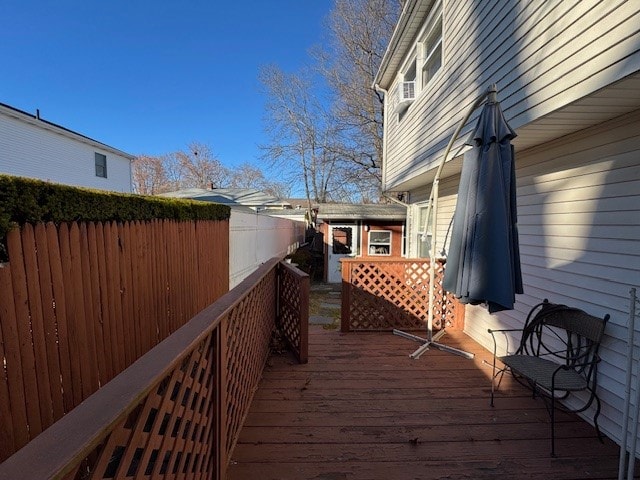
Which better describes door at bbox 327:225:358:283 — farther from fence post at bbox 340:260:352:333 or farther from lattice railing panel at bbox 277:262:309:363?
lattice railing panel at bbox 277:262:309:363

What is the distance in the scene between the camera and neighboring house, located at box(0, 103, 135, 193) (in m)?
10.9

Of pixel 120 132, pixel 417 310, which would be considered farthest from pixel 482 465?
pixel 120 132

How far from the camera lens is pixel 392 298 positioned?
15.2ft

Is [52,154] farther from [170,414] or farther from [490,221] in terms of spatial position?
[490,221]

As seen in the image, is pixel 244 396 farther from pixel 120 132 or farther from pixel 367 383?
pixel 120 132

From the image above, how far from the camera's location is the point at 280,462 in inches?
80.9

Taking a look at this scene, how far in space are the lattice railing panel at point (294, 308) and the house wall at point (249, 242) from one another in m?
2.10

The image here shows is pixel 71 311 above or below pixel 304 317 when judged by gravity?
above

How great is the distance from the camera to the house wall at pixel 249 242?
5.88 m

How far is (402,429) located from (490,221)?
1651 mm

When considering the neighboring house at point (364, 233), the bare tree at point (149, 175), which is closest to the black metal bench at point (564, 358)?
the neighboring house at point (364, 233)

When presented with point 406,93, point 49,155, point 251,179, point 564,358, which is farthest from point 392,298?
point 251,179

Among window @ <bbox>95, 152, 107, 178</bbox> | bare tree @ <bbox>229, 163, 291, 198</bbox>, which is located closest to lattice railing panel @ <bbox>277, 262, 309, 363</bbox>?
window @ <bbox>95, 152, 107, 178</bbox>

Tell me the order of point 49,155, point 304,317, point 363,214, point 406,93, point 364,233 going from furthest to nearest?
point 49,155 < point 364,233 < point 363,214 < point 406,93 < point 304,317
